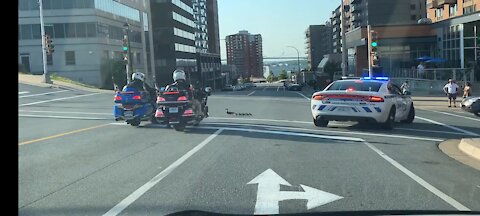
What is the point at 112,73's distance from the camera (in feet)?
169

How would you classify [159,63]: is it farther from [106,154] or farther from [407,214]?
[407,214]

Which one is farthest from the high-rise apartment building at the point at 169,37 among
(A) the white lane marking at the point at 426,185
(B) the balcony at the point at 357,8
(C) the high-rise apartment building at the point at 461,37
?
(A) the white lane marking at the point at 426,185

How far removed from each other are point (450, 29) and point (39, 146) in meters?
50.5

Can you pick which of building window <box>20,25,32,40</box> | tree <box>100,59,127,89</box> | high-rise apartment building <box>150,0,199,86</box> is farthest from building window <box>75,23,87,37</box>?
high-rise apartment building <box>150,0,199,86</box>

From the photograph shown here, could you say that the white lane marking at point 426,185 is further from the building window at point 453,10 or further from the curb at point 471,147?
the building window at point 453,10

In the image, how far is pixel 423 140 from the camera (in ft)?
41.9

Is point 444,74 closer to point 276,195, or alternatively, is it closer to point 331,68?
point 276,195

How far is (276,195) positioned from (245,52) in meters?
158

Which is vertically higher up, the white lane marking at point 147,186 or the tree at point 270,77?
the tree at point 270,77

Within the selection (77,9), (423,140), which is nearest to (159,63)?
(77,9)

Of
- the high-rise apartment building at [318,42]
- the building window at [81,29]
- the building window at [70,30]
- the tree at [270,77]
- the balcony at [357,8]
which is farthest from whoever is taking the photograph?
the tree at [270,77]

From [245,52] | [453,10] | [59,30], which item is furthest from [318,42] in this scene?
[59,30]

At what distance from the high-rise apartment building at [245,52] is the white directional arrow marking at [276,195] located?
154147 millimetres

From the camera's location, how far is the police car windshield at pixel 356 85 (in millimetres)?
14867
